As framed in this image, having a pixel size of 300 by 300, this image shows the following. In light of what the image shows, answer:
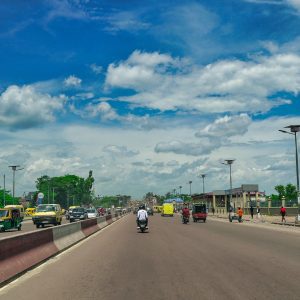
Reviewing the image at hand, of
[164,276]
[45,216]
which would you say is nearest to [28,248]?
[164,276]

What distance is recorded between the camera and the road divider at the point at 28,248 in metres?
10.4

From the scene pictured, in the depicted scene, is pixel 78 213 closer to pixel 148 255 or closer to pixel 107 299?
pixel 148 255

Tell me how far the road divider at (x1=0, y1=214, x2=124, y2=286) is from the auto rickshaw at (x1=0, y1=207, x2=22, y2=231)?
574 inches

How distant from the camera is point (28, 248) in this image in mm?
12742

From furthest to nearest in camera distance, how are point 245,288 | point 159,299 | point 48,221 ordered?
point 48,221 → point 245,288 → point 159,299

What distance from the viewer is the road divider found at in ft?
34.2

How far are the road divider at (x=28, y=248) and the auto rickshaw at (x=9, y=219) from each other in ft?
47.8

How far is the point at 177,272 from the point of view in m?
11.6

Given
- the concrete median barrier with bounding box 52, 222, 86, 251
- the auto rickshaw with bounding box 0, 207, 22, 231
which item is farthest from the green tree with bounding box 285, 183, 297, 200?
the concrete median barrier with bounding box 52, 222, 86, 251

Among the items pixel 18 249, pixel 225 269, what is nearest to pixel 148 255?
pixel 225 269

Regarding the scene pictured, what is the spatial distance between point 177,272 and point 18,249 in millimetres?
3708

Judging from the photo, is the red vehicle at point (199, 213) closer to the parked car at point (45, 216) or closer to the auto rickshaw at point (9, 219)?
the parked car at point (45, 216)

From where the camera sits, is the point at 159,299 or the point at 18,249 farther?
the point at 18,249

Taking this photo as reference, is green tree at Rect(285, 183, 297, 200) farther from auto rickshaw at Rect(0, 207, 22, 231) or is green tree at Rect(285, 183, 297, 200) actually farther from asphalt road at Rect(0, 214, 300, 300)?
asphalt road at Rect(0, 214, 300, 300)
